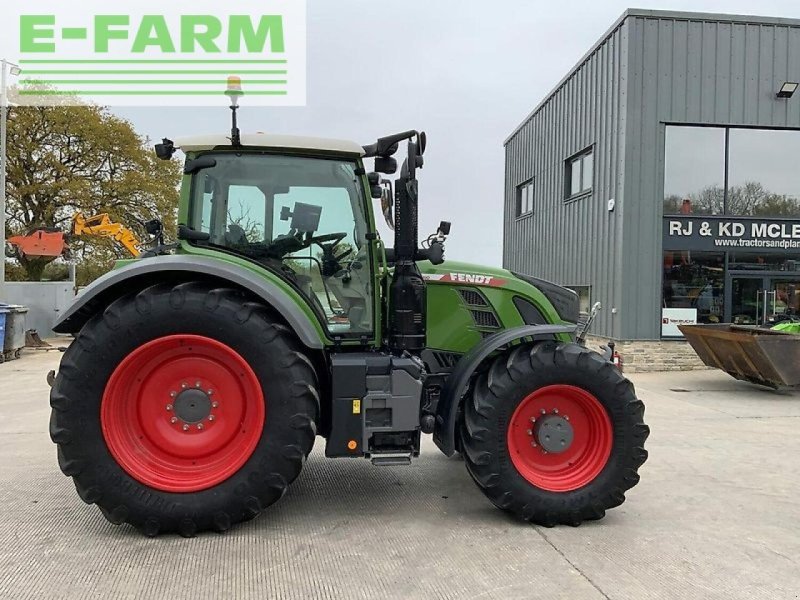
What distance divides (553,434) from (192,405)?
234 centimetres

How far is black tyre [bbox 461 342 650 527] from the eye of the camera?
3.97 meters

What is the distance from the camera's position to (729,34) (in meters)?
11.8

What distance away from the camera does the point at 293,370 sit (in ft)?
12.2

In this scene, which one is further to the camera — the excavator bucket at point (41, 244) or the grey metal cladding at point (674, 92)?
the excavator bucket at point (41, 244)

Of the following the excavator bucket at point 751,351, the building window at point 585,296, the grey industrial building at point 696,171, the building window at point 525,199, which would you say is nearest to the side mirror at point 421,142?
Answer: the excavator bucket at point 751,351

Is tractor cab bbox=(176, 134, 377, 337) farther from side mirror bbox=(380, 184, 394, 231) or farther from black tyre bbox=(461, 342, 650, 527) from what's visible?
black tyre bbox=(461, 342, 650, 527)

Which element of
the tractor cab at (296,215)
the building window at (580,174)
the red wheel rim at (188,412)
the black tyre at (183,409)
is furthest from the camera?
the building window at (580,174)

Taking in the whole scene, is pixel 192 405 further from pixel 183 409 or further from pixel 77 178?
pixel 77 178

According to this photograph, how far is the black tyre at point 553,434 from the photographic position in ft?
13.0

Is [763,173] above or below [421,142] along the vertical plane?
above

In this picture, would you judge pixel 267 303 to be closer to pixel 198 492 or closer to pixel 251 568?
pixel 198 492

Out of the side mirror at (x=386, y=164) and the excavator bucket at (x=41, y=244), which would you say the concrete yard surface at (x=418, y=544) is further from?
the excavator bucket at (x=41, y=244)

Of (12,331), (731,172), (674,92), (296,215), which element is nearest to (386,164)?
(296,215)

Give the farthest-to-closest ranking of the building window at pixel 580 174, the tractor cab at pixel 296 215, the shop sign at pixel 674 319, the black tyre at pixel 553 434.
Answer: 1. the building window at pixel 580 174
2. the shop sign at pixel 674 319
3. the tractor cab at pixel 296 215
4. the black tyre at pixel 553 434
